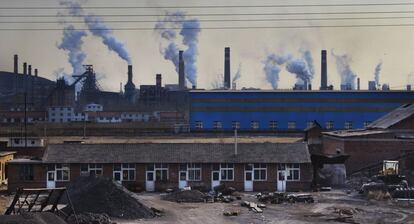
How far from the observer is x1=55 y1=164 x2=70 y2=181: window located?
3969 cm

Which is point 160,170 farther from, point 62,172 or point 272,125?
point 272,125

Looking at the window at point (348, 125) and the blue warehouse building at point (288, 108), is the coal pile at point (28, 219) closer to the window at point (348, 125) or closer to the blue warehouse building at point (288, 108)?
the blue warehouse building at point (288, 108)

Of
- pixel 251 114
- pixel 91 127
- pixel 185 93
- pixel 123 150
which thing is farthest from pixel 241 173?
pixel 185 93

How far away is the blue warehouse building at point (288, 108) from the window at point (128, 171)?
3716 centimetres

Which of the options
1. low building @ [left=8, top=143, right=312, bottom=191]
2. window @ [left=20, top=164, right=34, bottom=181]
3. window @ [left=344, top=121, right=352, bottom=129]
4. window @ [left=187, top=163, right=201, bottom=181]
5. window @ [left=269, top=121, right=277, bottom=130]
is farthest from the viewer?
window @ [left=269, top=121, right=277, bottom=130]

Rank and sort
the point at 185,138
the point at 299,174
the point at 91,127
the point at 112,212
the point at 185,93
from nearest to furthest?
the point at 112,212, the point at 299,174, the point at 185,138, the point at 91,127, the point at 185,93

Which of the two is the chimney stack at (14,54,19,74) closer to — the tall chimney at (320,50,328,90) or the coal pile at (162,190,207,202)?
the tall chimney at (320,50,328,90)

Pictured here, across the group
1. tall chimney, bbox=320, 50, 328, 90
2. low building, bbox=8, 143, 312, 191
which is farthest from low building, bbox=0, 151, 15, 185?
tall chimney, bbox=320, 50, 328, 90

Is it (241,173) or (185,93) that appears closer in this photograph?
(241,173)

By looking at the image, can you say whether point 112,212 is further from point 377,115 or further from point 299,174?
point 377,115

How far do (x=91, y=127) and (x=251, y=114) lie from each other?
27445 mm

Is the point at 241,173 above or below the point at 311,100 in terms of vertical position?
below

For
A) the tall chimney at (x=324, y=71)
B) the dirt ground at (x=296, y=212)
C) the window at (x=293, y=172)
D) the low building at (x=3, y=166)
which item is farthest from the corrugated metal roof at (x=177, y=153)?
the tall chimney at (x=324, y=71)

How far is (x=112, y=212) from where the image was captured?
95.5 feet
